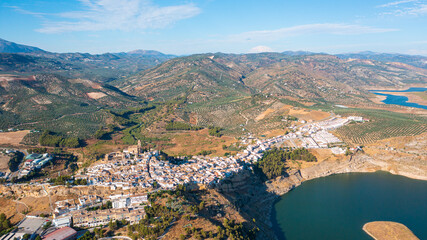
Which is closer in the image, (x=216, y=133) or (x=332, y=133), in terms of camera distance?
(x=332, y=133)

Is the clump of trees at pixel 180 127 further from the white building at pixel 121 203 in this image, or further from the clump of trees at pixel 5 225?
the clump of trees at pixel 5 225

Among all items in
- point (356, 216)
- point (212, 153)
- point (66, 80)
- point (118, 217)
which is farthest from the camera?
point (66, 80)

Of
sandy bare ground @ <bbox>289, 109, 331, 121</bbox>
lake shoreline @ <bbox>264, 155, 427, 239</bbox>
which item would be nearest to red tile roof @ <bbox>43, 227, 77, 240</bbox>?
lake shoreline @ <bbox>264, 155, 427, 239</bbox>

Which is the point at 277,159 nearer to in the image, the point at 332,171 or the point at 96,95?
the point at 332,171

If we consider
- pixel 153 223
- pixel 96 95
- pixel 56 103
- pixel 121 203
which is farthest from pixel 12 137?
pixel 96 95

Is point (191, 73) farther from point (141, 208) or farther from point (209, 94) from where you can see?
point (141, 208)

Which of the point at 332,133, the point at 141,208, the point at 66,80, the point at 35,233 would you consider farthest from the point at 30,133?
the point at 332,133
